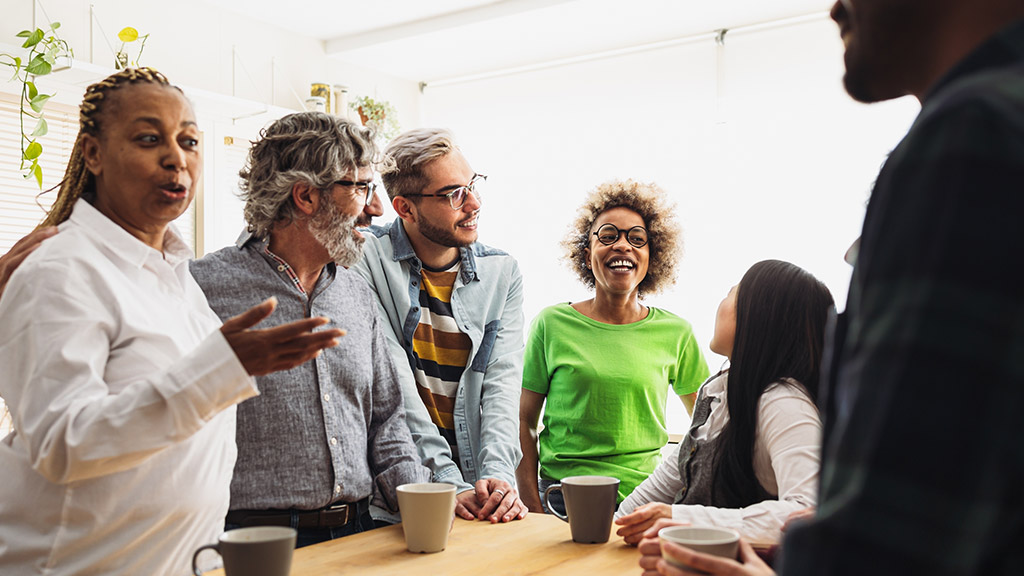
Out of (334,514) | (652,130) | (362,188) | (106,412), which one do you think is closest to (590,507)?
(334,514)

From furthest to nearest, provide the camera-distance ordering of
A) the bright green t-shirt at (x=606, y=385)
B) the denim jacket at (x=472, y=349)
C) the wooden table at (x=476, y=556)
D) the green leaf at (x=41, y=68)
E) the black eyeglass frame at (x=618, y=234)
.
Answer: the black eyeglass frame at (x=618, y=234)
the green leaf at (x=41, y=68)
the bright green t-shirt at (x=606, y=385)
the denim jacket at (x=472, y=349)
the wooden table at (x=476, y=556)

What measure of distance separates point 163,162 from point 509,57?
164 inches

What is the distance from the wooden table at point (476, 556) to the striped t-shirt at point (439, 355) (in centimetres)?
59

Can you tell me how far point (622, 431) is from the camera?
2436mm

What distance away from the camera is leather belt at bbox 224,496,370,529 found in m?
1.51

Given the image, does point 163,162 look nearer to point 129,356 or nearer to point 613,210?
point 129,356

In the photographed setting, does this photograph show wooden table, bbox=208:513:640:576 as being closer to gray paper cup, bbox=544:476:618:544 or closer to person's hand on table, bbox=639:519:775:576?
gray paper cup, bbox=544:476:618:544

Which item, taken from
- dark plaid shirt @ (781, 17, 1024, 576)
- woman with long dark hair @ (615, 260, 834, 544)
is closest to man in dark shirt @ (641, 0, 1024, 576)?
dark plaid shirt @ (781, 17, 1024, 576)

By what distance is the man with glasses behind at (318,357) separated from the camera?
155 centimetres

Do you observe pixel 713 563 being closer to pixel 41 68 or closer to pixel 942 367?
pixel 942 367

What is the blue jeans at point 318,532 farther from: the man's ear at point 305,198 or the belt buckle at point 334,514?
the man's ear at point 305,198

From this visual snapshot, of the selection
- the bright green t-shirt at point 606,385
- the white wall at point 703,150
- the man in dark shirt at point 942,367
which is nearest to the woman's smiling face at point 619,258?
the bright green t-shirt at point 606,385

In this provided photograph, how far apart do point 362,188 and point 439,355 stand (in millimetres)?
514

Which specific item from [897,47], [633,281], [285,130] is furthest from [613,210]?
[897,47]
